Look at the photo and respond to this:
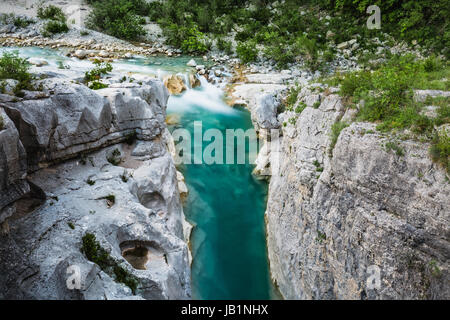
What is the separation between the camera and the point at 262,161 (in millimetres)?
13391

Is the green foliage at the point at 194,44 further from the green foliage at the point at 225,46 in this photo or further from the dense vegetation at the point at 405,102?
the dense vegetation at the point at 405,102

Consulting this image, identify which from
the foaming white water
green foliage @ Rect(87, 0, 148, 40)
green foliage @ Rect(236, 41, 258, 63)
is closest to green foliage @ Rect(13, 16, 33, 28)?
green foliage @ Rect(87, 0, 148, 40)

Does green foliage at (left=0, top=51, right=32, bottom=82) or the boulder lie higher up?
the boulder

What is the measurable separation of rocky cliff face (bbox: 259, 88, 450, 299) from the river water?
120 centimetres

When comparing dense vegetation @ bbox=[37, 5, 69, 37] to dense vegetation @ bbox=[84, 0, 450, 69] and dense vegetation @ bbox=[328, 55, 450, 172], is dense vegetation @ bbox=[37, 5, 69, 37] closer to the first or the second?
dense vegetation @ bbox=[84, 0, 450, 69]

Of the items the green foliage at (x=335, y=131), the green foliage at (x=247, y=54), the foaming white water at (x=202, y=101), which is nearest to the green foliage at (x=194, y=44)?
the green foliage at (x=247, y=54)

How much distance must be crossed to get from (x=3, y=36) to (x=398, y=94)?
1247 inches

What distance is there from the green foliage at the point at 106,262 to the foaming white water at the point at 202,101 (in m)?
11.6

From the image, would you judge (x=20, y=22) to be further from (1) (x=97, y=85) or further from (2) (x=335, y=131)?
(2) (x=335, y=131)

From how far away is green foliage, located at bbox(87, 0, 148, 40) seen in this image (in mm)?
27344

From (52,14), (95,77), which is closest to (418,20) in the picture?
(95,77)

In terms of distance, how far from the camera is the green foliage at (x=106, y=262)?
584cm
